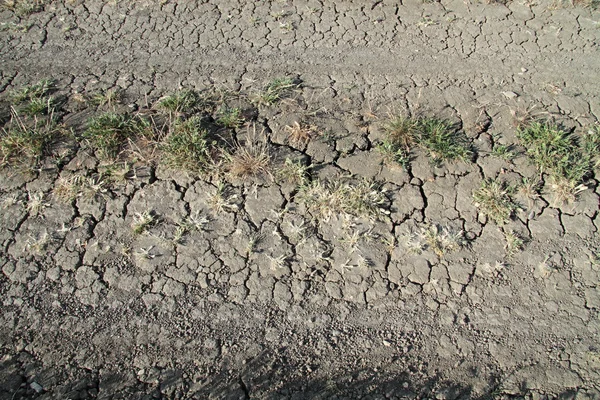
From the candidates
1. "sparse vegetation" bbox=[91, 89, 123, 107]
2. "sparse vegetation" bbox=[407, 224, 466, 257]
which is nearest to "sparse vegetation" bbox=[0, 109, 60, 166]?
"sparse vegetation" bbox=[91, 89, 123, 107]

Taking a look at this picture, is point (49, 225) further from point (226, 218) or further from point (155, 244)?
point (226, 218)

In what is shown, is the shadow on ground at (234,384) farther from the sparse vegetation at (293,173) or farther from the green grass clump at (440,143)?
the green grass clump at (440,143)

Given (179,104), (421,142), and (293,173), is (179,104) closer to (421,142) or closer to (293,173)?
(293,173)

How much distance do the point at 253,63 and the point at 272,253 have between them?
7.22 ft

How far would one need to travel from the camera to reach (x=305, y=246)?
352 centimetres

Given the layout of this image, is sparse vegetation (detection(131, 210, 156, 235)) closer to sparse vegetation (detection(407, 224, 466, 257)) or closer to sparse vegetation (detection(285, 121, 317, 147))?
sparse vegetation (detection(285, 121, 317, 147))

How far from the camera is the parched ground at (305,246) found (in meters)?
3.02

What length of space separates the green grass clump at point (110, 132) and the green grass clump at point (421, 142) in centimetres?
211

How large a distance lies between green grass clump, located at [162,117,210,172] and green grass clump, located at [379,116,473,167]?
1507 mm

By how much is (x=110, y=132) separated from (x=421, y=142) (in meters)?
2.67

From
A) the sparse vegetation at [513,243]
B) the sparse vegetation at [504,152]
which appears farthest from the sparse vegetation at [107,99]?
the sparse vegetation at [513,243]

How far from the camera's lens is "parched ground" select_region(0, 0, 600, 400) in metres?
3.02

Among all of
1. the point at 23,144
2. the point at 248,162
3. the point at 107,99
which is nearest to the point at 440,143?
the point at 248,162

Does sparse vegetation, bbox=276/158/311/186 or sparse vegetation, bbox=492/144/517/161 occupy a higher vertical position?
sparse vegetation, bbox=492/144/517/161
